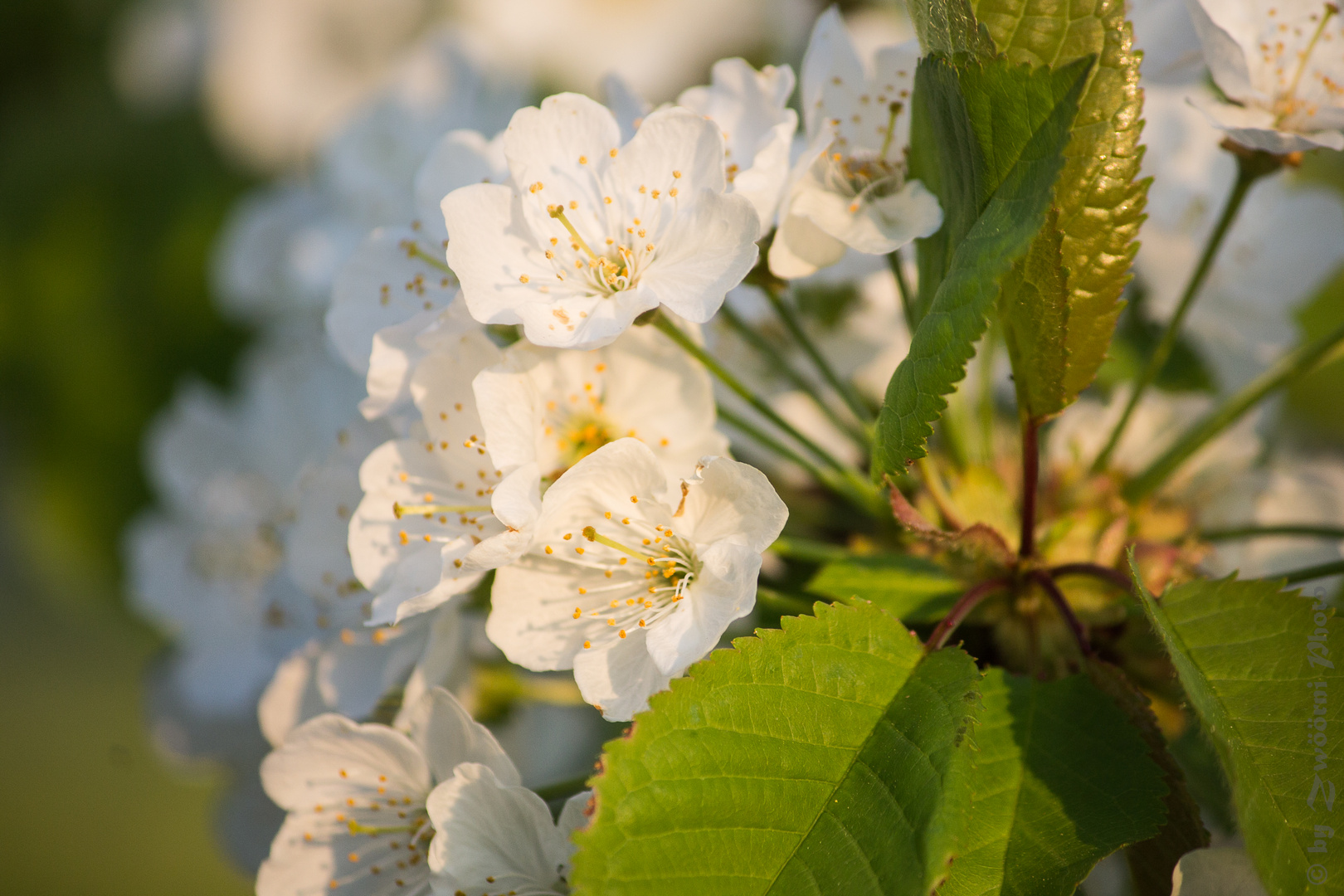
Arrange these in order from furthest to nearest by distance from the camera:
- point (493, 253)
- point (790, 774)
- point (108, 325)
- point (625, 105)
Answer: point (108, 325), point (625, 105), point (493, 253), point (790, 774)

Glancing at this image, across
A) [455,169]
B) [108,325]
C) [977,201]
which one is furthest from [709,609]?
[108,325]

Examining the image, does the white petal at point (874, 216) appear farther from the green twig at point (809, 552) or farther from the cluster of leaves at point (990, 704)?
the green twig at point (809, 552)

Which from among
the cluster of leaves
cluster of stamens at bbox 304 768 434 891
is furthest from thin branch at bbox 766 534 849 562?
cluster of stamens at bbox 304 768 434 891

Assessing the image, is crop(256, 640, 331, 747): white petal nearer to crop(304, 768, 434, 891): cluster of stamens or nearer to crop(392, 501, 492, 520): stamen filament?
crop(304, 768, 434, 891): cluster of stamens

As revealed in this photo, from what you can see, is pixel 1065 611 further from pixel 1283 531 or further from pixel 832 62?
pixel 832 62

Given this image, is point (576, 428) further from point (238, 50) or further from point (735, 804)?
point (238, 50)
